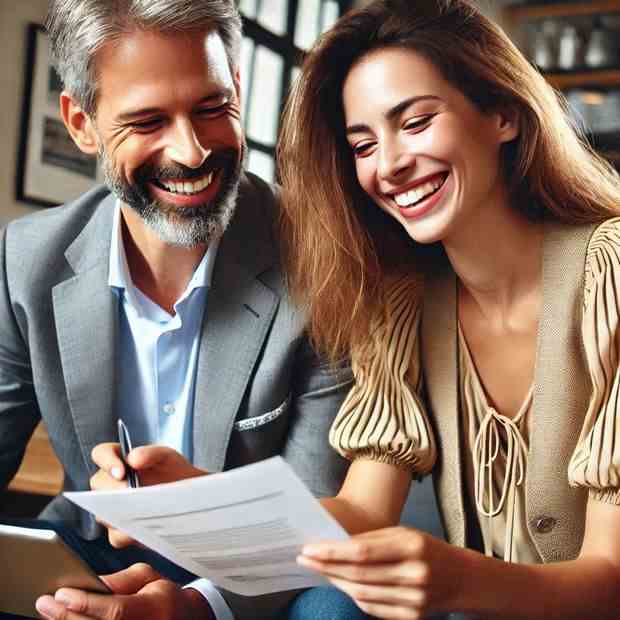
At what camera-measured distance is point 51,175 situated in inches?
168

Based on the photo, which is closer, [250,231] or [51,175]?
[250,231]

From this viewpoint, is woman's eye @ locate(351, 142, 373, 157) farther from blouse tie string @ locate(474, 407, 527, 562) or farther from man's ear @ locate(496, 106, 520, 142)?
blouse tie string @ locate(474, 407, 527, 562)

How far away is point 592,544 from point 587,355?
257mm

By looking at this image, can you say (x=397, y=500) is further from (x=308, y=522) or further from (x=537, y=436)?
(x=308, y=522)

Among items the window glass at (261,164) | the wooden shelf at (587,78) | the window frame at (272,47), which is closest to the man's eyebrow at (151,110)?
the window frame at (272,47)

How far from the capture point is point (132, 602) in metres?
1.27

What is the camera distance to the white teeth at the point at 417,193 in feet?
4.64

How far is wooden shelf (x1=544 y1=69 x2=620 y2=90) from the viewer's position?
610cm

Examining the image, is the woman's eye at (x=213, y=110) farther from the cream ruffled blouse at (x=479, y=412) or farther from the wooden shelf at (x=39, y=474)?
the wooden shelf at (x=39, y=474)

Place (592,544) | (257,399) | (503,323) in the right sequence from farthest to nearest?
(257,399), (503,323), (592,544)

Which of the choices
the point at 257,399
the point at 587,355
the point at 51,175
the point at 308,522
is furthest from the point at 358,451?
the point at 51,175

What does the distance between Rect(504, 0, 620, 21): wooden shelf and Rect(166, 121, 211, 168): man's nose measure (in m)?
5.13

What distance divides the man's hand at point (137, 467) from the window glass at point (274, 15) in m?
5.12

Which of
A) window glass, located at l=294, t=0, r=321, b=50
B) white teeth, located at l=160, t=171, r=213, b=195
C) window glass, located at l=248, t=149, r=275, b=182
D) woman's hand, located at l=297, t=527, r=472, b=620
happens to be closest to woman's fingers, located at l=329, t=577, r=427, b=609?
woman's hand, located at l=297, t=527, r=472, b=620
